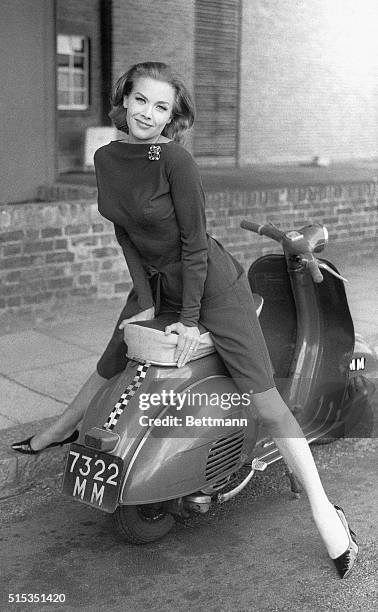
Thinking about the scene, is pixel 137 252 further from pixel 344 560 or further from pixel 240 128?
pixel 240 128

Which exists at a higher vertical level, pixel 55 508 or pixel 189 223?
pixel 189 223

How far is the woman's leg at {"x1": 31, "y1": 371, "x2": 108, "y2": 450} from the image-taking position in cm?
367

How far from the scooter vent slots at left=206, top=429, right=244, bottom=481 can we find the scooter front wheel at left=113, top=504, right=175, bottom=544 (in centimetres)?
23

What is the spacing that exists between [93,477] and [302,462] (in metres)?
0.78

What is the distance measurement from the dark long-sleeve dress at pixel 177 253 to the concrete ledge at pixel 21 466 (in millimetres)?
1008

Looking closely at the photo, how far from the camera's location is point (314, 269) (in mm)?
3602

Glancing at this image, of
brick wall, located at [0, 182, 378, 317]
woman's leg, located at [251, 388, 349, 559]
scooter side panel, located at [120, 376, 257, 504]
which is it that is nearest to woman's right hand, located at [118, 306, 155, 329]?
scooter side panel, located at [120, 376, 257, 504]

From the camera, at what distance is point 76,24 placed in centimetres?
1686

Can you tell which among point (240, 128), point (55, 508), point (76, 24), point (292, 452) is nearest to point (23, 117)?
point (55, 508)

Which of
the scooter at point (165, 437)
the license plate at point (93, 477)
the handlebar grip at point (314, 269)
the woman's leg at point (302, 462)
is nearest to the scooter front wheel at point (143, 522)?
the scooter at point (165, 437)

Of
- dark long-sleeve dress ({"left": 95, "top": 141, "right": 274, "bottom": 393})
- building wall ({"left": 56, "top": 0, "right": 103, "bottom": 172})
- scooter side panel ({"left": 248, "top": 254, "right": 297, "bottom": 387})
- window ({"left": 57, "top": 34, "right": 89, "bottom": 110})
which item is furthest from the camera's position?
window ({"left": 57, "top": 34, "right": 89, "bottom": 110})

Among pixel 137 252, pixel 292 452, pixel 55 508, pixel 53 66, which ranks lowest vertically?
pixel 55 508

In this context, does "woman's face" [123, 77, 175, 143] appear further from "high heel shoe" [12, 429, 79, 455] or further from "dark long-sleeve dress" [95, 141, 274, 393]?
"high heel shoe" [12, 429, 79, 455]

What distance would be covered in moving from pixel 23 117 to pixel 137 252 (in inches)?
218
